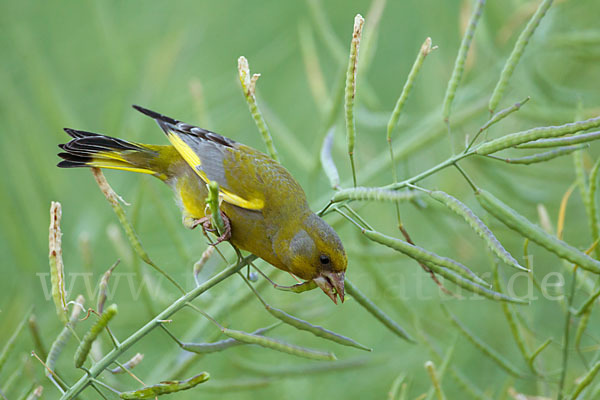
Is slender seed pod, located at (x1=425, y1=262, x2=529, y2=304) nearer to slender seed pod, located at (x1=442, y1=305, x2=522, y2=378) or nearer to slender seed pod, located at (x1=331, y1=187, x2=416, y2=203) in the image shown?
slender seed pod, located at (x1=331, y1=187, x2=416, y2=203)

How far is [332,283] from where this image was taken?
1463mm

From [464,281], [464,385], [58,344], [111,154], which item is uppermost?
[111,154]

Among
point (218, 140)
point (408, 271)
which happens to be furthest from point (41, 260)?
point (408, 271)

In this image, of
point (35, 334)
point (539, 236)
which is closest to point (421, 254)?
point (539, 236)

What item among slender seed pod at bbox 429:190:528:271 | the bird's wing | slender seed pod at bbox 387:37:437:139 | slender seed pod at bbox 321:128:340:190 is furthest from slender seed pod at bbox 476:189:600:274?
the bird's wing

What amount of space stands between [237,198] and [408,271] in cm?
174

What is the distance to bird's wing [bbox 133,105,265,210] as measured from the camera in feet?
5.60

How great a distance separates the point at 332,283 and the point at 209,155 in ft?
1.83

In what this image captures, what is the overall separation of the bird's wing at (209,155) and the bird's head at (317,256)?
0.18m

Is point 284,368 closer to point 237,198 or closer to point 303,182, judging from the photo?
point 237,198

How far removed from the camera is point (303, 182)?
3643 millimetres

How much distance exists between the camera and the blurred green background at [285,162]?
2096 mm

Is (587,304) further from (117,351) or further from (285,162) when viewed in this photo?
(285,162)

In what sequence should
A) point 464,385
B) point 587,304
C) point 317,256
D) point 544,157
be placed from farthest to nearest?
point 464,385 → point 317,256 → point 587,304 → point 544,157
